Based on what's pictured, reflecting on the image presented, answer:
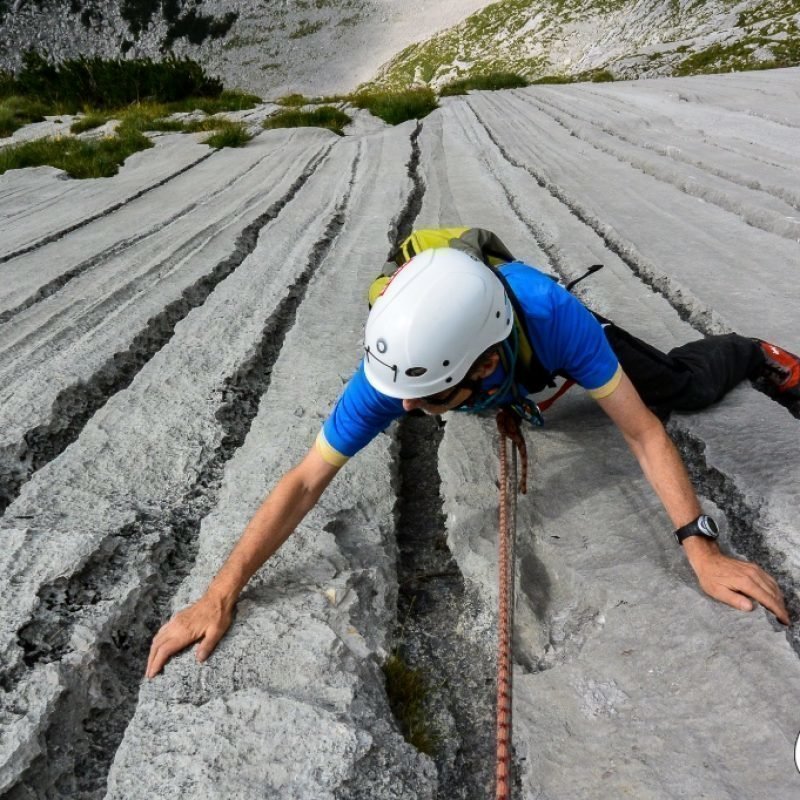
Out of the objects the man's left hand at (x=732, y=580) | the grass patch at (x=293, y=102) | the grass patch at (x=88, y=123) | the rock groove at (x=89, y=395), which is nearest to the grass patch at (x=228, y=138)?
the grass patch at (x=88, y=123)

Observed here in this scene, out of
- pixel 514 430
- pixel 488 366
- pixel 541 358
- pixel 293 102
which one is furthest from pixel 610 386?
pixel 293 102

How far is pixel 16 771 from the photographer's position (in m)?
1.30

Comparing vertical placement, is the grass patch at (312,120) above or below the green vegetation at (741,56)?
above

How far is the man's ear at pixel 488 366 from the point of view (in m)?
1.60

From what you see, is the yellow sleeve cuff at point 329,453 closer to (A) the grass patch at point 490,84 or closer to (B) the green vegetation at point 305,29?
(A) the grass patch at point 490,84

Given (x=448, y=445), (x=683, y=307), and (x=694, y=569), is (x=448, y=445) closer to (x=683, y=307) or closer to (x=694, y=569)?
(x=694, y=569)

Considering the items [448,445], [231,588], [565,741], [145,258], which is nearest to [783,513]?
[565,741]

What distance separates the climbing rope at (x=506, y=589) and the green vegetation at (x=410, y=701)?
16cm

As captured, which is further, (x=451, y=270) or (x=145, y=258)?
(x=145, y=258)

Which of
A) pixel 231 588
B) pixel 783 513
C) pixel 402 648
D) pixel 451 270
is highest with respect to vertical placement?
pixel 451 270

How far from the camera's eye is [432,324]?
1.47m

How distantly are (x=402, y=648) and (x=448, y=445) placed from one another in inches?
32.7

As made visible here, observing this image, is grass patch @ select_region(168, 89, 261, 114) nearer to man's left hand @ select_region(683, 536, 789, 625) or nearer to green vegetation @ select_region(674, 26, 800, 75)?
green vegetation @ select_region(674, 26, 800, 75)

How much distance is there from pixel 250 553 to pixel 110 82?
614 inches
